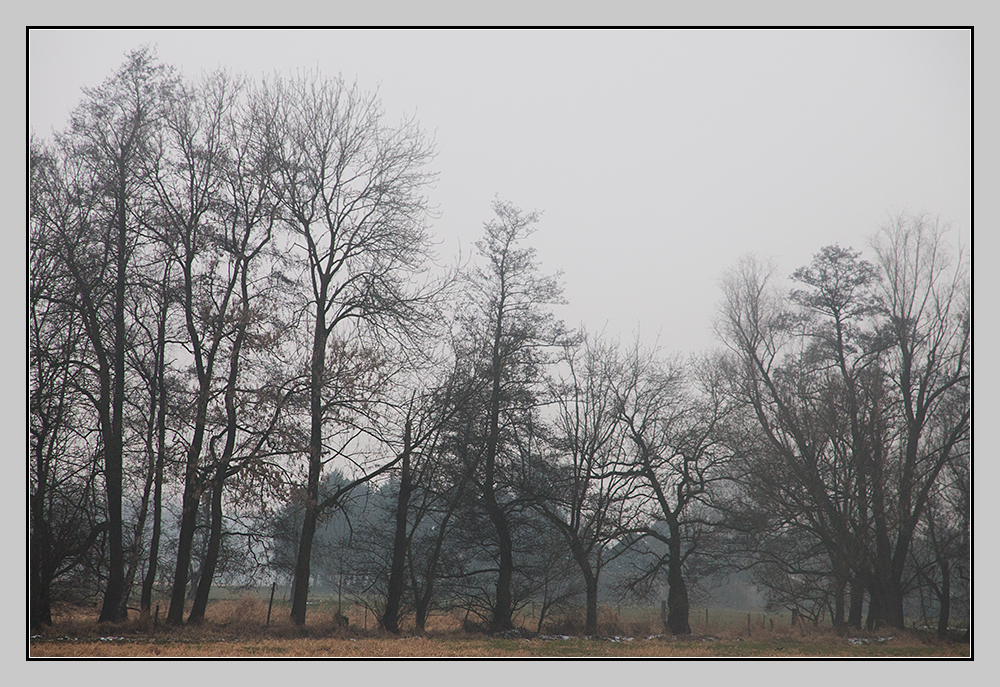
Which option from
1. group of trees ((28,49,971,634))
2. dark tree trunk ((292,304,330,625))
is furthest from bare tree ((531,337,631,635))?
dark tree trunk ((292,304,330,625))

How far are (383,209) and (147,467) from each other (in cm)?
818

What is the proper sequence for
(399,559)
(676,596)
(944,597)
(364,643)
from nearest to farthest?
(364,643) < (944,597) < (399,559) < (676,596)

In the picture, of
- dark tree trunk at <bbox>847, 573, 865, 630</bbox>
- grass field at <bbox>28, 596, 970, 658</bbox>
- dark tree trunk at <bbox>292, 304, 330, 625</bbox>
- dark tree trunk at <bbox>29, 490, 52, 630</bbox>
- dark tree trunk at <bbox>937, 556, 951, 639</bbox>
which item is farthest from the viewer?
dark tree trunk at <bbox>847, 573, 865, 630</bbox>

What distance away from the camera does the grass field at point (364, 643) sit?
→ 11.5 meters

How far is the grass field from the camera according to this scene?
1147 centimetres

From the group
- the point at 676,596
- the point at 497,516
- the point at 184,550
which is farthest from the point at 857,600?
the point at 184,550

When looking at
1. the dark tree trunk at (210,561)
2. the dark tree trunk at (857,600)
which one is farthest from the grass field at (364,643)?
the dark tree trunk at (857,600)

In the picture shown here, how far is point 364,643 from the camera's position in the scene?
42.5 ft

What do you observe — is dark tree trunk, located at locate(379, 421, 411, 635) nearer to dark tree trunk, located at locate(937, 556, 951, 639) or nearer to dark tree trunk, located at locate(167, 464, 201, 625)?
dark tree trunk, located at locate(167, 464, 201, 625)

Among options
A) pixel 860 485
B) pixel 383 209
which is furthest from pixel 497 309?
pixel 860 485

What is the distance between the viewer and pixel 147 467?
14211 mm

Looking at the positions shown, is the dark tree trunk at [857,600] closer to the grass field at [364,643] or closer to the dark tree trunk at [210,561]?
the grass field at [364,643]

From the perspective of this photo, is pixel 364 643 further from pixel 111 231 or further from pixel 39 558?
pixel 111 231
